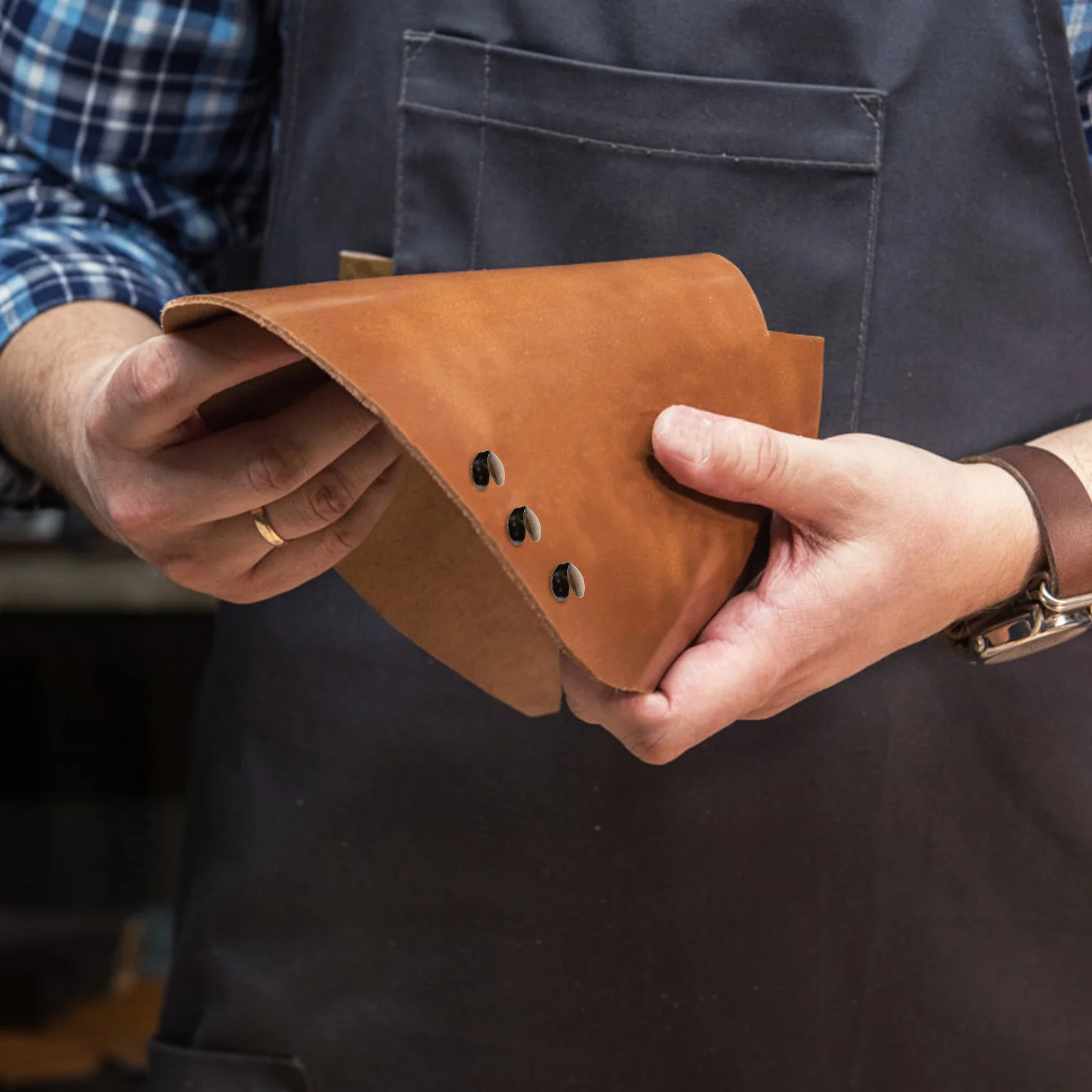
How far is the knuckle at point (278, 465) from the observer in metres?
0.51

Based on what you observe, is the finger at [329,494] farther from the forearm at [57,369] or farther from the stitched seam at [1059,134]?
the stitched seam at [1059,134]

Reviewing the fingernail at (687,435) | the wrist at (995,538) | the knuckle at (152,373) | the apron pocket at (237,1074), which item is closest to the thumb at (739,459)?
the fingernail at (687,435)

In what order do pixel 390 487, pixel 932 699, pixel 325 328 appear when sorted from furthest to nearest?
pixel 932 699
pixel 390 487
pixel 325 328

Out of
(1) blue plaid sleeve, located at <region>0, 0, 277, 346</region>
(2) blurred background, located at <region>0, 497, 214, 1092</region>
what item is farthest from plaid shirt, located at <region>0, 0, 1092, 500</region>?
(2) blurred background, located at <region>0, 497, 214, 1092</region>

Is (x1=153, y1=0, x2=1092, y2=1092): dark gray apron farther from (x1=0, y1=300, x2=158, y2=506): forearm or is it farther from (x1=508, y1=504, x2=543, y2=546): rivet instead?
(x1=508, y1=504, x2=543, y2=546): rivet

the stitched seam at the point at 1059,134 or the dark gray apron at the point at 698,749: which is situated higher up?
the stitched seam at the point at 1059,134

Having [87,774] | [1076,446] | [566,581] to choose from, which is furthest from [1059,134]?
[87,774]

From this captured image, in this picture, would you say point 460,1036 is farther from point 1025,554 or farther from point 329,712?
point 1025,554

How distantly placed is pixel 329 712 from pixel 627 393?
37cm

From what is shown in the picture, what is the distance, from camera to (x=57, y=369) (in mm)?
688

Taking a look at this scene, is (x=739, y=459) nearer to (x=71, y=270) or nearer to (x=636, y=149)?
(x=636, y=149)

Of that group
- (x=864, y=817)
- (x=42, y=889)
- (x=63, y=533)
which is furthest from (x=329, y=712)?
(x=42, y=889)

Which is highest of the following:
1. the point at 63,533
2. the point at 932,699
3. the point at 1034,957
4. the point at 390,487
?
the point at 390,487

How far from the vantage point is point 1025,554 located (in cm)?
62
